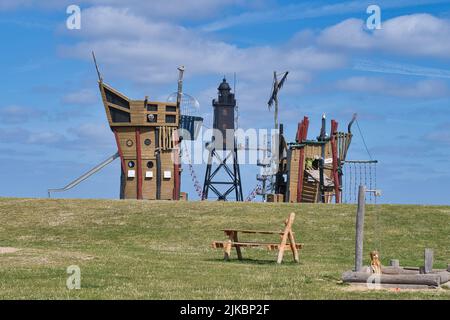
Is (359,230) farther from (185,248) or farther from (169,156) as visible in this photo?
(169,156)

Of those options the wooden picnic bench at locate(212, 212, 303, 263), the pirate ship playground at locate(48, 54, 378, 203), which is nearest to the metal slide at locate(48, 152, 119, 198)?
the pirate ship playground at locate(48, 54, 378, 203)

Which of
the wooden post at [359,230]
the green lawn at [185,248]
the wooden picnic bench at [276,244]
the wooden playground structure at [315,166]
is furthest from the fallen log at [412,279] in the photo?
the wooden playground structure at [315,166]

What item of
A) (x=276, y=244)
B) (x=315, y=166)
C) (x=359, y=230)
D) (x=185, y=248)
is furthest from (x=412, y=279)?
(x=315, y=166)

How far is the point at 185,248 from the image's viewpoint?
1281 inches

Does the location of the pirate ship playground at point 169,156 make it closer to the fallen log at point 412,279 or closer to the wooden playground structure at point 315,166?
the wooden playground structure at point 315,166

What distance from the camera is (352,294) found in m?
17.0

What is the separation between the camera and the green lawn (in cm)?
1741

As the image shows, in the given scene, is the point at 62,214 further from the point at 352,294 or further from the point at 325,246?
the point at 352,294

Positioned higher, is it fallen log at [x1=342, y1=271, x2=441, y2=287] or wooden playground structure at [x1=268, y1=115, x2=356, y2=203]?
wooden playground structure at [x1=268, y1=115, x2=356, y2=203]

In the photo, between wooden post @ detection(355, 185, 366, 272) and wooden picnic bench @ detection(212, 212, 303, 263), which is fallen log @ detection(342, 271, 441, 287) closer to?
wooden post @ detection(355, 185, 366, 272)

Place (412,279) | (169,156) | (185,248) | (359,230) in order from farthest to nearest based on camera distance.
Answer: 1. (169,156)
2. (185,248)
3. (359,230)
4. (412,279)

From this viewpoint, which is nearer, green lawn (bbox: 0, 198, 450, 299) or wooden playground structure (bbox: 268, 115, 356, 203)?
green lawn (bbox: 0, 198, 450, 299)
